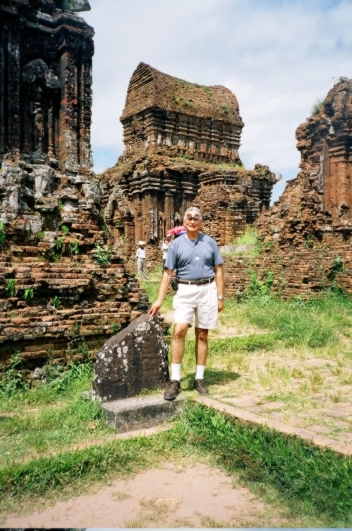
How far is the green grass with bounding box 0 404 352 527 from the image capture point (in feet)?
8.88

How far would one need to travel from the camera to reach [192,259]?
15.4 ft

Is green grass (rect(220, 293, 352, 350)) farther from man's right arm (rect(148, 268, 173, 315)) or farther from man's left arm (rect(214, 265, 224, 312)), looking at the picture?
man's right arm (rect(148, 268, 173, 315))

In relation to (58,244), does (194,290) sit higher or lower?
lower

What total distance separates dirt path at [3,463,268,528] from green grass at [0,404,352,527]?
125mm

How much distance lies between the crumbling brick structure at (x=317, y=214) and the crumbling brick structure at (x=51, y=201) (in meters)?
6.53

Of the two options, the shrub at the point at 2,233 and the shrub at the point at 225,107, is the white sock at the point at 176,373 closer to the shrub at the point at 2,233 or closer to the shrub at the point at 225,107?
the shrub at the point at 2,233

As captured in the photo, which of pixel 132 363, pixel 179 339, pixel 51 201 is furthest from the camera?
pixel 51 201

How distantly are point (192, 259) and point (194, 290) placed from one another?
304 millimetres

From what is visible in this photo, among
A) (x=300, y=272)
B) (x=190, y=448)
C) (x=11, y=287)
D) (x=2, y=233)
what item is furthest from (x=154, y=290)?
(x=190, y=448)

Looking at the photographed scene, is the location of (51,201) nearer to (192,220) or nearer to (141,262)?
(192,220)

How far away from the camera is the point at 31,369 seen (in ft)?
17.2

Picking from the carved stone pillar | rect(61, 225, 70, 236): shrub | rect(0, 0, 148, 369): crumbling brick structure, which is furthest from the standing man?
the carved stone pillar

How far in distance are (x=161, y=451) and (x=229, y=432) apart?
0.55 metres

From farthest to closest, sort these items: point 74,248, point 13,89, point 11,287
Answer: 1. point 13,89
2. point 74,248
3. point 11,287
